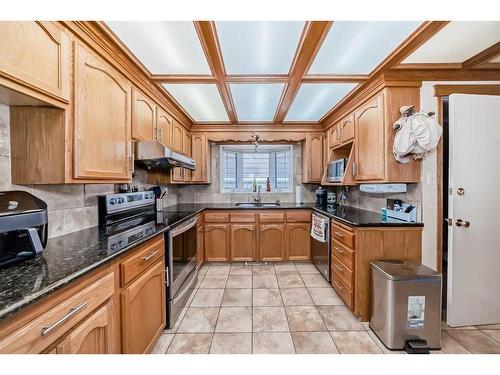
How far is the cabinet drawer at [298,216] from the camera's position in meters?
3.40

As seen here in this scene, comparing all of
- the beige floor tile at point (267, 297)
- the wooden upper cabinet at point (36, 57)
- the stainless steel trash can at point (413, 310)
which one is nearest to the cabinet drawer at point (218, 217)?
the beige floor tile at point (267, 297)

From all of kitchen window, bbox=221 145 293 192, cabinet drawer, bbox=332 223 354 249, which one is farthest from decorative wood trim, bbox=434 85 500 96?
kitchen window, bbox=221 145 293 192

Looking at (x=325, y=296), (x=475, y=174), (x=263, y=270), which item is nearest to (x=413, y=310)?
(x=325, y=296)

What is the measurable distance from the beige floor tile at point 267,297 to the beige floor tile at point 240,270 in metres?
0.55

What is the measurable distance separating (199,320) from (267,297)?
77 cm

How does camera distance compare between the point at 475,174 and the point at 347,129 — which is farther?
the point at 347,129

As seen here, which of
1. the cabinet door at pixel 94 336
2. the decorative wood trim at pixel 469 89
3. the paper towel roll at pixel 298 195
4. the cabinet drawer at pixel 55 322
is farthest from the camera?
the paper towel roll at pixel 298 195

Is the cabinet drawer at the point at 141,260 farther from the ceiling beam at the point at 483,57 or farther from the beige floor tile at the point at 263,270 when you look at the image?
the ceiling beam at the point at 483,57

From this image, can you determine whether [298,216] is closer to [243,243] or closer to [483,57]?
[243,243]

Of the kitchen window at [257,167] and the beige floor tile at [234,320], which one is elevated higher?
the kitchen window at [257,167]

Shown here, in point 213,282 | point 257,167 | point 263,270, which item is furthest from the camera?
point 257,167

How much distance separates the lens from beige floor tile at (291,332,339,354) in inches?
64.9

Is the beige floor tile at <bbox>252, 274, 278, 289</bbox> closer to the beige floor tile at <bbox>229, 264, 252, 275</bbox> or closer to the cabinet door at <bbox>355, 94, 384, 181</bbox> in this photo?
the beige floor tile at <bbox>229, 264, 252, 275</bbox>

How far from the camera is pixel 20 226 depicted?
1.00 meters
